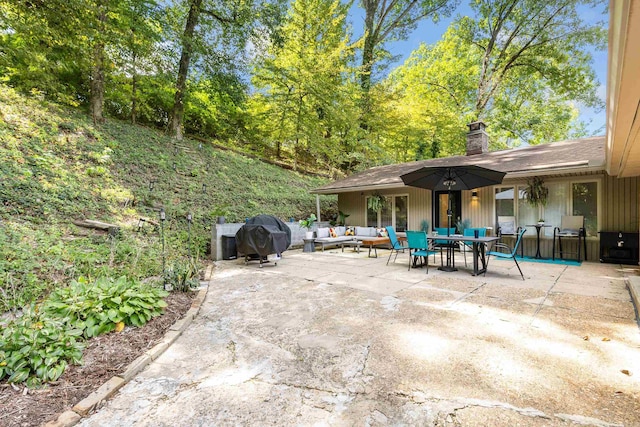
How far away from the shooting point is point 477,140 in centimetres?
1059

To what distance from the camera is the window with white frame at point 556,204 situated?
718 cm

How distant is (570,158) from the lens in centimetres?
722

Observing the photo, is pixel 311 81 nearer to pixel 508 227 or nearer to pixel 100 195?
pixel 100 195

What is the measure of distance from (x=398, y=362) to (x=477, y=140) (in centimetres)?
1041

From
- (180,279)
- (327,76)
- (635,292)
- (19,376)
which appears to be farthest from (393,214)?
(19,376)

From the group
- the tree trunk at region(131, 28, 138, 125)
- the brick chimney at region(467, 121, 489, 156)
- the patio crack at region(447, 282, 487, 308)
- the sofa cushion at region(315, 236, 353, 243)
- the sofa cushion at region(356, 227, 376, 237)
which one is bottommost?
the patio crack at region(447, 282, 487, 308)

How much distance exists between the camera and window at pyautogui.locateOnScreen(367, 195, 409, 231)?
1042cm

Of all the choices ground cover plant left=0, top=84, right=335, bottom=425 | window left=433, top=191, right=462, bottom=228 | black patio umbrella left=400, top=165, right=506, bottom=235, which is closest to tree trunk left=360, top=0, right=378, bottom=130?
ground cover plant left=0, top=84, right=335, bottom=425

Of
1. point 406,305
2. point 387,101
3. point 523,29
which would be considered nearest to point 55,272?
point 406,305

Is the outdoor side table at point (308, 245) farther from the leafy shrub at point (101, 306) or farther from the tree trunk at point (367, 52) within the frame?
the tree trunk at point (367, 52)

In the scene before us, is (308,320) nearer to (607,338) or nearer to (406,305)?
(406,305)

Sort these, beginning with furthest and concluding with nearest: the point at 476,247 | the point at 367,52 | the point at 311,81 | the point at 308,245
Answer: the point at 367,52 → the point at 311,81 → the point at 308,245 → the point at 476,247

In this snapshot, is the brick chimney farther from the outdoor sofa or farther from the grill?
the grill

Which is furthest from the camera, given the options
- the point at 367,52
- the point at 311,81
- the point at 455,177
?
the point at 367,52
